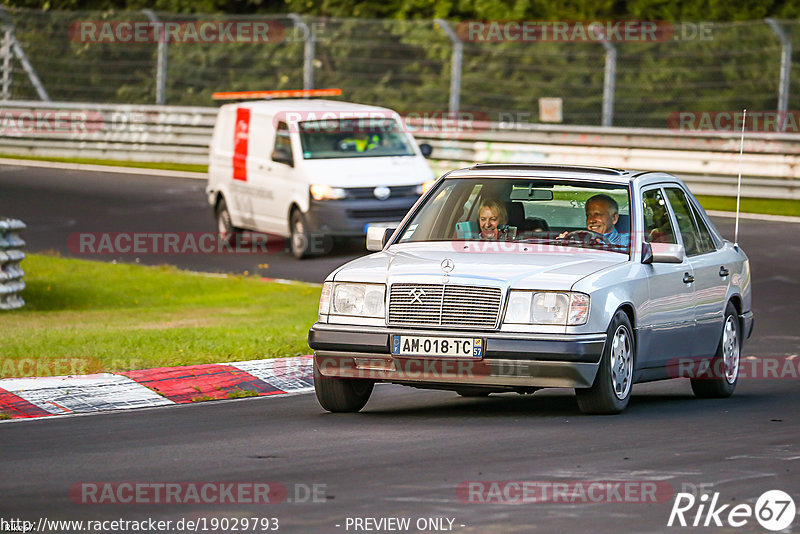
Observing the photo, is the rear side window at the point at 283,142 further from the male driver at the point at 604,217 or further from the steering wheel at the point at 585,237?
the steering wheel at the point at 585,237

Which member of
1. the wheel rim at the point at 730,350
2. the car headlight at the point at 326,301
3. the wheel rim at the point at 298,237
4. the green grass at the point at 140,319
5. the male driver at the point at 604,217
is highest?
the male driver at the point at 604,217

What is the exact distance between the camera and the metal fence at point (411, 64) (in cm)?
2642

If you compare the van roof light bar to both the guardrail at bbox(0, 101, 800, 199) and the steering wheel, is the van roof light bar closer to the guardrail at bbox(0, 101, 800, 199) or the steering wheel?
the guardrail at bbox(0, 101, 800, 199)

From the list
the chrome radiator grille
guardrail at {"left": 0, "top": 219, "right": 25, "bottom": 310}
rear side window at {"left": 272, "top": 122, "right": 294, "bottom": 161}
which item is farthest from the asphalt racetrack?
rear side window at {"left": 272, "top": 122, "right": 294, "bottom": 161}

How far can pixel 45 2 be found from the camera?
40281mm

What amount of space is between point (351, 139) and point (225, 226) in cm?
238

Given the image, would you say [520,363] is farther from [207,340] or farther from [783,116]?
[783,116]

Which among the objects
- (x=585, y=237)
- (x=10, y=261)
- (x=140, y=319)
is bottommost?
(x=140, y=319)

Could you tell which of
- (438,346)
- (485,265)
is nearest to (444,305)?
(438,346)

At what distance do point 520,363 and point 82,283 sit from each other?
1096cm

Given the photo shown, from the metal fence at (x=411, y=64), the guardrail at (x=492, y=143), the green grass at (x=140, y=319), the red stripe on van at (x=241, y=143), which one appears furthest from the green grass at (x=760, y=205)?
the green grass at (x=140, y=319)

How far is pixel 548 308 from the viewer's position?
943 centimetres

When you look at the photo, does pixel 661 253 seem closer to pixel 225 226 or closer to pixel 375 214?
pixel 375 214

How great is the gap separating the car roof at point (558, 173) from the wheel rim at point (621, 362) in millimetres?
1314
